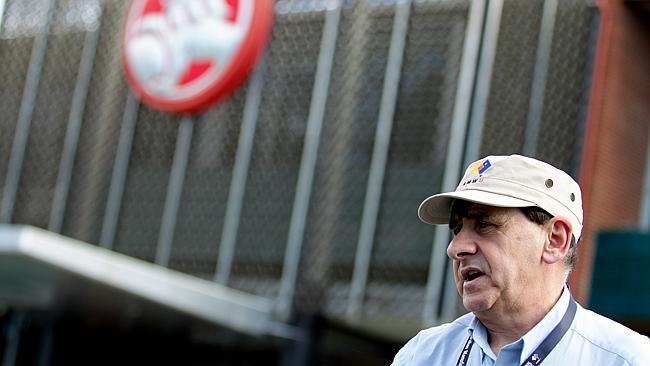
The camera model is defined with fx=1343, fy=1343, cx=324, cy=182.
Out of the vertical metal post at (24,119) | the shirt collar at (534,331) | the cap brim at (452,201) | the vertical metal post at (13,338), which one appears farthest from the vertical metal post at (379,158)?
the shirt collar at (534,331)

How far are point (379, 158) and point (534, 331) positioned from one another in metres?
10.9

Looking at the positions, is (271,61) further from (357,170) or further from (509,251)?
(509,251)

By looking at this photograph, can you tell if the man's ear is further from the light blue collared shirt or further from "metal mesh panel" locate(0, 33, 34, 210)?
"metal mesh panel" locate(0, 33, 34, 210)

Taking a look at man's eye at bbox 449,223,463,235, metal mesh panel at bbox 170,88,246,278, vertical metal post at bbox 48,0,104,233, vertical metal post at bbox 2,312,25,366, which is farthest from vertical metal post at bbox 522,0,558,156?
man's eye at bbox 449,223,463,235

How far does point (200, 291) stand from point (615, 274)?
170 inches

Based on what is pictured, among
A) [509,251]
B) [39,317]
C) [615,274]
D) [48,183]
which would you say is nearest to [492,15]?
[615,274]

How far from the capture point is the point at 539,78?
1404 centimetres

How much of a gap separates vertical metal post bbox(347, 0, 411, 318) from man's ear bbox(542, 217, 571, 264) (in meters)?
10.8

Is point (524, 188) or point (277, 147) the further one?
point (277, 147)

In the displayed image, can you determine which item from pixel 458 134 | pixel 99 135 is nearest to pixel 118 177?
pixel 99 135

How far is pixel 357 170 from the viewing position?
1455 cm

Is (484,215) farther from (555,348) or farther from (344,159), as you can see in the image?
(344,159)

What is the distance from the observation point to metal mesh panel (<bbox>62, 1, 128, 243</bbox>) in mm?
16156

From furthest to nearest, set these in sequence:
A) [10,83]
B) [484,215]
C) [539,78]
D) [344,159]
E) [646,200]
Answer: [10,83] < [646,200] < [344,159] < [539,78] < [484,215]
